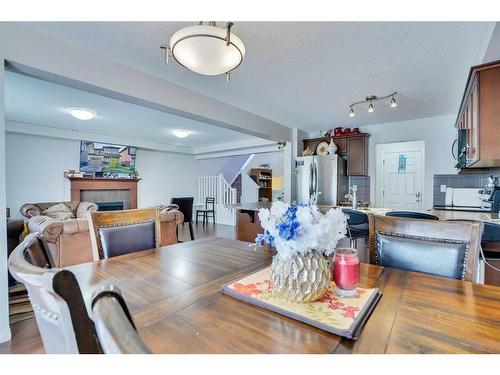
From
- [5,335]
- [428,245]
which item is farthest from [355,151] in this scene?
[5,335]

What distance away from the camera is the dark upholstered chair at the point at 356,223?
2578mm

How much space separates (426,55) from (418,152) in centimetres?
277

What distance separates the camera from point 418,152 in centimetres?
445

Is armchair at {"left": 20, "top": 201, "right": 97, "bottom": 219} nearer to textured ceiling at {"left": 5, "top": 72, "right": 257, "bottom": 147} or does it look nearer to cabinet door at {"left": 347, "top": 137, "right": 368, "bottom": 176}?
textured ceiling at {"left": 5, "top": 72, "right": 257, "bottom": 147}

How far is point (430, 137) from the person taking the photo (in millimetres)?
4168

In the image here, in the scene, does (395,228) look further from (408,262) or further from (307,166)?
(307,166)

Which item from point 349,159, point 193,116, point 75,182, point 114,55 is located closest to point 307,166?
point 349,159

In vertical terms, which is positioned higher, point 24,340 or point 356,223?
point 356,223

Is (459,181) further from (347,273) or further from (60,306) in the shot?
(60,306)

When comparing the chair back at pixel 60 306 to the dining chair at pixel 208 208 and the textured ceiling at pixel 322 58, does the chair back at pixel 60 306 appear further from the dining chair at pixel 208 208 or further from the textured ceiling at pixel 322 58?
the dining chair at pixel 208 208

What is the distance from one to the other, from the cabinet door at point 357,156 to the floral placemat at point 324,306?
402 centimetres

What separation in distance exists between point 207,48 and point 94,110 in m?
3.40

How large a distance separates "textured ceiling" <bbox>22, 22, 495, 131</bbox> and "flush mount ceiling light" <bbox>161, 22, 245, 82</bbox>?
1.72 feet

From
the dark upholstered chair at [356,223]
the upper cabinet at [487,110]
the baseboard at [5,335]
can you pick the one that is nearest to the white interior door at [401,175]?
the dark upholstered chair at [356,223]
